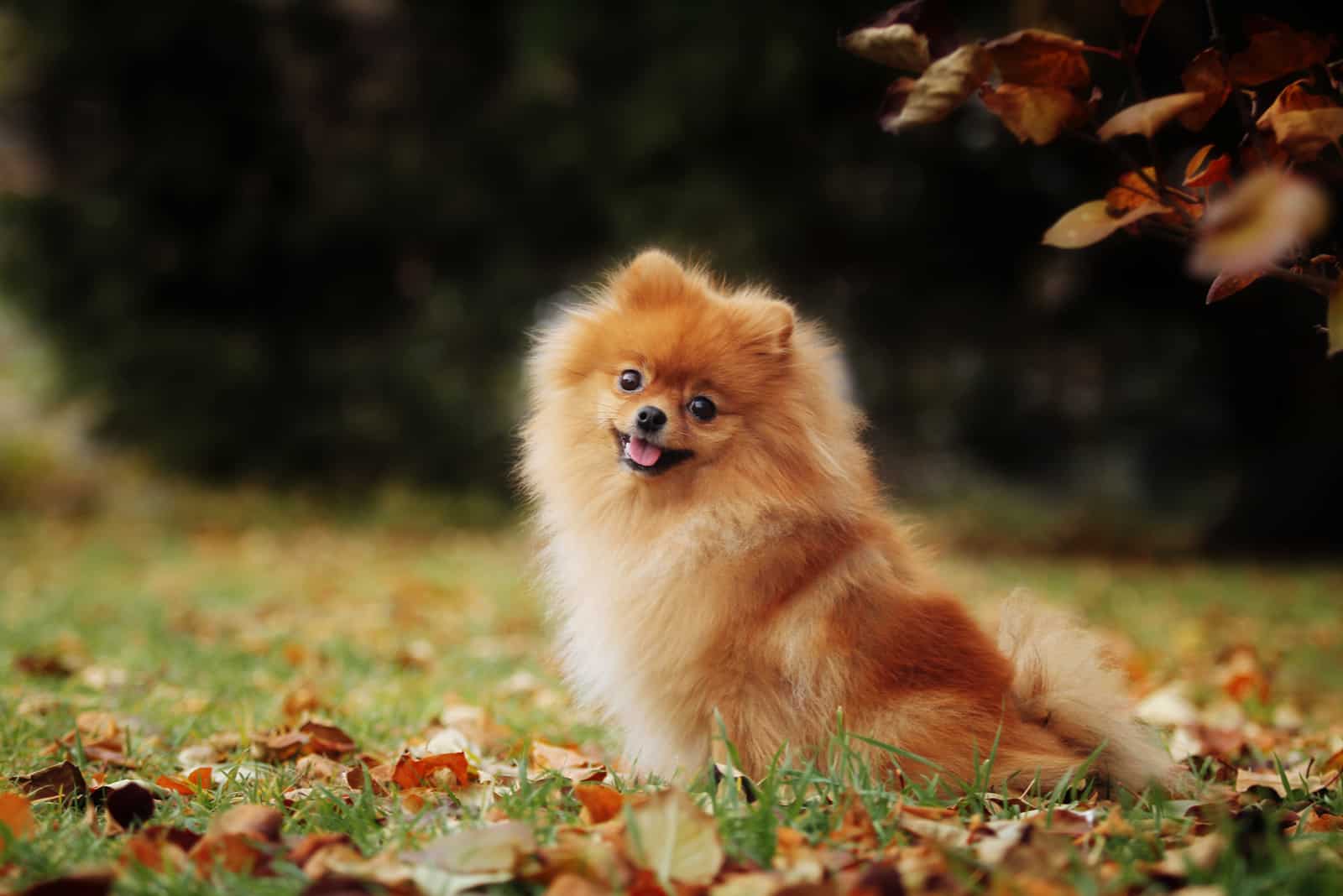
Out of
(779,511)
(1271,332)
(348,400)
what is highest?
(348,400)

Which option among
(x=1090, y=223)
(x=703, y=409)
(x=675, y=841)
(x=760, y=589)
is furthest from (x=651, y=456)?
(x=1090, y=223)

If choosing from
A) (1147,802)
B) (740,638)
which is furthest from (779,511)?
(1147,802)

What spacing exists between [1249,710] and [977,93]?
265 centimetres

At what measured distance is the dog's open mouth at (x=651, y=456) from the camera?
240 cm

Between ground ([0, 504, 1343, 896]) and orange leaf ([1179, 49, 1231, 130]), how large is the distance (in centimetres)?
121

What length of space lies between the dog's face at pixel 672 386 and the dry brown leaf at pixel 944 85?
0.57 m

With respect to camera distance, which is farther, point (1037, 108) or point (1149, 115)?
point (1037, 108)

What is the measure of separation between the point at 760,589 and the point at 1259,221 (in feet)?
3.84

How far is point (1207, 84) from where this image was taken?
6.55 ft

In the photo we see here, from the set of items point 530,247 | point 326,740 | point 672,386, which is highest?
point 530,247

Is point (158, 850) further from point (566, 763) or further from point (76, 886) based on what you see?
point (566, 763)

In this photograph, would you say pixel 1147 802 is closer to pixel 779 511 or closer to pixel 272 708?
pixel 779 511

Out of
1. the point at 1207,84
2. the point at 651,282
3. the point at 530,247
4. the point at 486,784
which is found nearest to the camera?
the point at 1207,84

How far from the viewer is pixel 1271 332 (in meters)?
8.91
